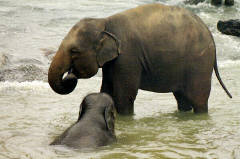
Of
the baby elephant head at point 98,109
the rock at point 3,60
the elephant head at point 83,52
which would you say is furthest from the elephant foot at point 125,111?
the rock at point 3,60

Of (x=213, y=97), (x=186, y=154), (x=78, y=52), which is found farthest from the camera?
(x=213, y=97)

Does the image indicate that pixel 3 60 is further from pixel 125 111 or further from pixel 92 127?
pixel 92 127

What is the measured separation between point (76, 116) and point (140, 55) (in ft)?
4.51

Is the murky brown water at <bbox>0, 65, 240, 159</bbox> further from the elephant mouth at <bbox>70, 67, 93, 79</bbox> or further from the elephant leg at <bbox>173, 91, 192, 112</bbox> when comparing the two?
the elephant mouth at <bbox>70, 67, 93, 79</bbox>

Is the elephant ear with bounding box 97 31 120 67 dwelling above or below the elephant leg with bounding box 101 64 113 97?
above

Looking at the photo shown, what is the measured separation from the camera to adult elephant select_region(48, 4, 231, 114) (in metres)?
7.27

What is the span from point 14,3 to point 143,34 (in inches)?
630

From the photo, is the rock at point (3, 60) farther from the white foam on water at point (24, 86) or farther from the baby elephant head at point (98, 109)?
the baby elephant head at point (98, 109)

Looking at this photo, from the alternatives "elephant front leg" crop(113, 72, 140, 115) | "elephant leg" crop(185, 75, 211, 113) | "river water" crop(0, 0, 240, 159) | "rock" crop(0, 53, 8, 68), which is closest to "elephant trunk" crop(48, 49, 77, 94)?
"river water" crop(0, 0, 240, 159)

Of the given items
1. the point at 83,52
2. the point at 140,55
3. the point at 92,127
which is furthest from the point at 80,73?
the point at 92,127

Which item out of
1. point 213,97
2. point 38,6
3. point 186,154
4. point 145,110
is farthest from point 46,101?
point 38,6

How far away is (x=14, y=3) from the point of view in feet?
74.5

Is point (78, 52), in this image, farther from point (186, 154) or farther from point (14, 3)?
point (14, 3)

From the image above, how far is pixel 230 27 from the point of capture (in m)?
18.5
